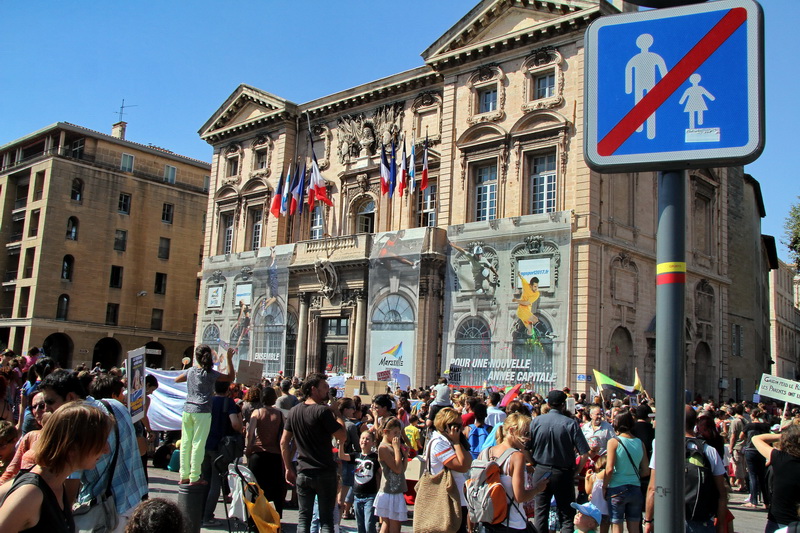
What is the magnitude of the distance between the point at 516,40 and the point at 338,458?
68.1 feet

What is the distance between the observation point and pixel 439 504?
274 inches

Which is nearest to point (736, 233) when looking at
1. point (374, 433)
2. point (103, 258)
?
point (374, 433)

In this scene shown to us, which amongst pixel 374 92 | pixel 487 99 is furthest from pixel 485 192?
pixel 374 92

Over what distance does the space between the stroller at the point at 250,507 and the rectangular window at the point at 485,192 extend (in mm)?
20677

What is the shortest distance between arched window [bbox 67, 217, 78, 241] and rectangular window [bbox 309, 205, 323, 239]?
2042cm

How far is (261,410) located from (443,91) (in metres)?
22.4

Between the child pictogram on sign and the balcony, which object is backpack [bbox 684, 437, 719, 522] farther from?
the balcony

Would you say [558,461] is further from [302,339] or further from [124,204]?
[124,204]

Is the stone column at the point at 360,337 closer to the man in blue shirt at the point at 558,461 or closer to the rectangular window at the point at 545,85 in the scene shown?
the rectangular window at the point at 545,85

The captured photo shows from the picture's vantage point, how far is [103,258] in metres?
48.4

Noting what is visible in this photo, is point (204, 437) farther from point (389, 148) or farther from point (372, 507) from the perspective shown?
point (389, 148)

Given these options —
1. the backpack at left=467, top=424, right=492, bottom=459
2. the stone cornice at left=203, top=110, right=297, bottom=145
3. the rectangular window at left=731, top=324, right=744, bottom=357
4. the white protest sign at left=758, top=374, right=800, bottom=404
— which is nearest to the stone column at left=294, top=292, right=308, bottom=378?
the stone cornice at left=203, top=110, right=297, bottom=145

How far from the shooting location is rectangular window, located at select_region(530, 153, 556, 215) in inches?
1035

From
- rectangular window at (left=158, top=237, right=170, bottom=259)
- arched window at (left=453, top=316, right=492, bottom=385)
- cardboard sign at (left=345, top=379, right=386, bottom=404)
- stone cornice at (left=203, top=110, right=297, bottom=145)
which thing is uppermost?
stone cornice at (left=203, top=110, right=297, bottom=145)
